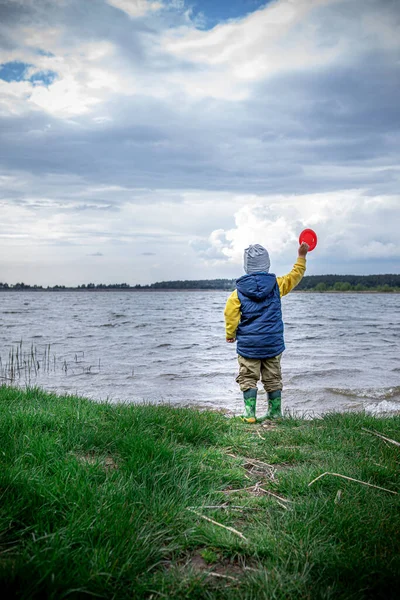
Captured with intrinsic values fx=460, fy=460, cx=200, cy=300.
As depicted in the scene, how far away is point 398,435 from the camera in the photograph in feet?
15.7

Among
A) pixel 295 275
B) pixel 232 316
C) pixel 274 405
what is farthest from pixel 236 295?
pixel 274 405

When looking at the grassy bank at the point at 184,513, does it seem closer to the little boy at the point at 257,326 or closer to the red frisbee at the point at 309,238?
the little boy at the point at 257,326

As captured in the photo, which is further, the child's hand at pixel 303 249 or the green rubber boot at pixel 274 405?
the child's hand at pixel 303 249

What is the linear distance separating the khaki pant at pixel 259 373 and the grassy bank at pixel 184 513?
5.87 feet

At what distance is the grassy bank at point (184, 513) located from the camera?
219cm

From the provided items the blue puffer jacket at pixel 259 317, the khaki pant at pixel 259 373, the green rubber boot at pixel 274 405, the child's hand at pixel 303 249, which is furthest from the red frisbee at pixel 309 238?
the green rubber boot at pixel 274 405

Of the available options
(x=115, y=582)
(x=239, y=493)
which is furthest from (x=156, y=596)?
(x=239, y=493)

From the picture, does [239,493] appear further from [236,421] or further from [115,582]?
[236,421]

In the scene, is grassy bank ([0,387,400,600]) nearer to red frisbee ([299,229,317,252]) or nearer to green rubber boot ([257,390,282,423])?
green rubber boot ([257,390,282,423])

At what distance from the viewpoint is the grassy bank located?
219 cm

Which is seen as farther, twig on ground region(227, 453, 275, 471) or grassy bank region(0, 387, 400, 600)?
twig on ground region(227, 453, 275, 471)

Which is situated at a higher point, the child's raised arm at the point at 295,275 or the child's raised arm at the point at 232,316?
the child's raised arm at the point at 295,275

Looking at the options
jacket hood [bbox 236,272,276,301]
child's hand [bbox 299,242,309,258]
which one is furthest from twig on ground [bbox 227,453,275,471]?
child's hand [bbox 299,242,309,258]

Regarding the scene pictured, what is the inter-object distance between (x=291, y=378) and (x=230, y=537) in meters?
8.77
